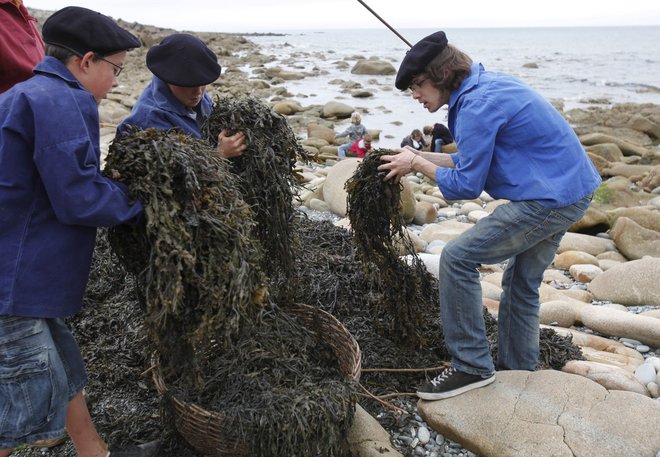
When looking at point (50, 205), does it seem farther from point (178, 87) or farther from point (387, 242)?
point (387, 242)

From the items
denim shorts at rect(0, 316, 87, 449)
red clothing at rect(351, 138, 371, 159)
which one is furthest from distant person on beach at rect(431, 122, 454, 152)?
denim shorts at rect(0, 316, 87, 449)

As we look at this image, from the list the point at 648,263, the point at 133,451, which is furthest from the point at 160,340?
the point at 648,263

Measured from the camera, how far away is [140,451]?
3057 mm

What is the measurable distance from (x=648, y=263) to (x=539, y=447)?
12.2 ft

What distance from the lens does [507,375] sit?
12.5ft

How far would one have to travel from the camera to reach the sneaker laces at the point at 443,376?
3680mm

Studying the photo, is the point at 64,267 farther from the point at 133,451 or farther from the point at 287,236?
the point at 287,236

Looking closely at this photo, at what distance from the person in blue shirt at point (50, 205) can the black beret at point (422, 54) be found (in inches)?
61.3

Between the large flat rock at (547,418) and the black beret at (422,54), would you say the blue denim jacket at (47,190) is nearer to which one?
the black beret at (422,54)

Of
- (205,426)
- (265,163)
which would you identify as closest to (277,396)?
(205,426)

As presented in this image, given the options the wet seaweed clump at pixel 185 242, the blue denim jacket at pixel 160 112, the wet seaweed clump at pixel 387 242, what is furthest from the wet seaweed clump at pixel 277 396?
the blue denim jacket at pixel 160 112

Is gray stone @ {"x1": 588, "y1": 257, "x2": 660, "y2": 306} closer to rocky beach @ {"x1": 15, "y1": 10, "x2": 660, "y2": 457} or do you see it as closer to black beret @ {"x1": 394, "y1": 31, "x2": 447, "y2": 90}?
rocky beach @ {"x1": 15, "y1": 10, "x2": 660, "y2": 457}

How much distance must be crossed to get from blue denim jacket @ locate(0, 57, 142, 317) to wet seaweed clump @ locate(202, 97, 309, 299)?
1067 millimetres

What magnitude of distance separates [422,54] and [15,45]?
2.34 meters
